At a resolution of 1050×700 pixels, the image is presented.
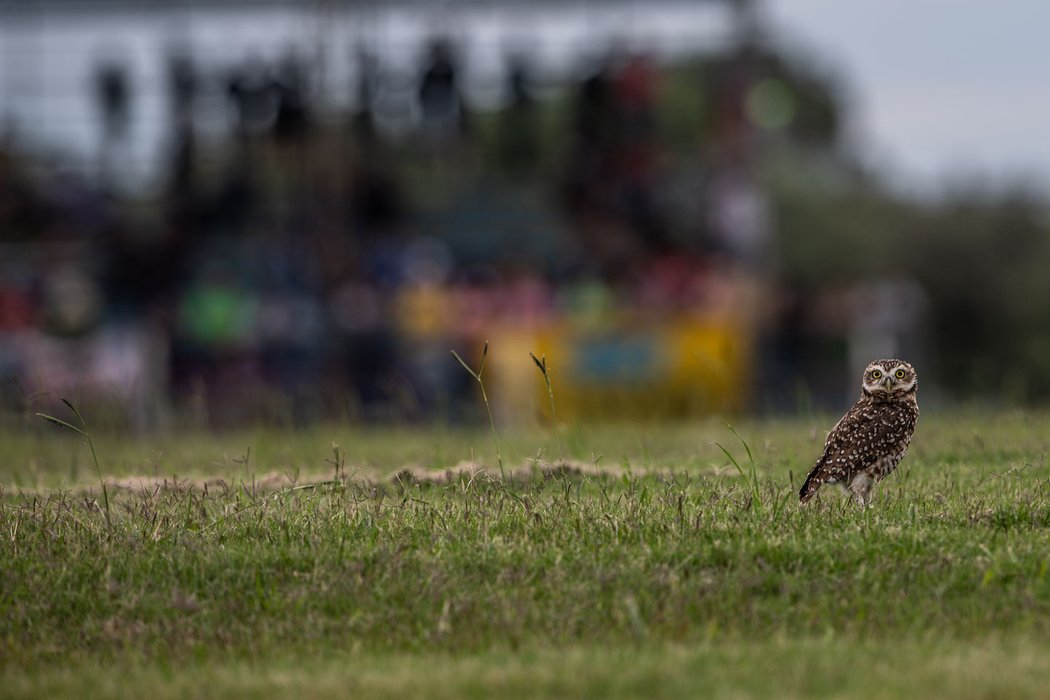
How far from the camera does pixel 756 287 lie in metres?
24.4

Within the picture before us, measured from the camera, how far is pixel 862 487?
7613 mm

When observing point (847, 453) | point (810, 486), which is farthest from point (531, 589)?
point (847, 453)

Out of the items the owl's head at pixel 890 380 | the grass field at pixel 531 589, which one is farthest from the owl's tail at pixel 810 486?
the owl's head at pixel 890 380

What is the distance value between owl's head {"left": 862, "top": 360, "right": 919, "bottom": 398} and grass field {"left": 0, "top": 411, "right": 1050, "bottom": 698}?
0.50 m

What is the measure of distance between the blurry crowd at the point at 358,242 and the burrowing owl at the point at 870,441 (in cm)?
1527

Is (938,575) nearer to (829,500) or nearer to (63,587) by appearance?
(829,500)

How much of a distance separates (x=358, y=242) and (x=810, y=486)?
19.3 metres

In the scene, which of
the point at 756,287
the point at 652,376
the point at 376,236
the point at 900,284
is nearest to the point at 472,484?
the point at 652,376

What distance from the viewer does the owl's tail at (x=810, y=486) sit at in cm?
751

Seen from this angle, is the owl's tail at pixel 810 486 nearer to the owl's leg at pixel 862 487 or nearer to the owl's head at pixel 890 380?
the owl's leg at pixel 862 487

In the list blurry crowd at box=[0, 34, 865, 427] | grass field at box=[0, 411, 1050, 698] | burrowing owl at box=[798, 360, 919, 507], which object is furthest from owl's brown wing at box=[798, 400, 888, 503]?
blurry crowd at box=[0, 34, 865, 427]

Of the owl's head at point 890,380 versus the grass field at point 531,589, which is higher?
the owl's head at point 890,380

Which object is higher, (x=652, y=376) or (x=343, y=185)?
(x=343, y=185)

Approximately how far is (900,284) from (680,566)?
50067mm
